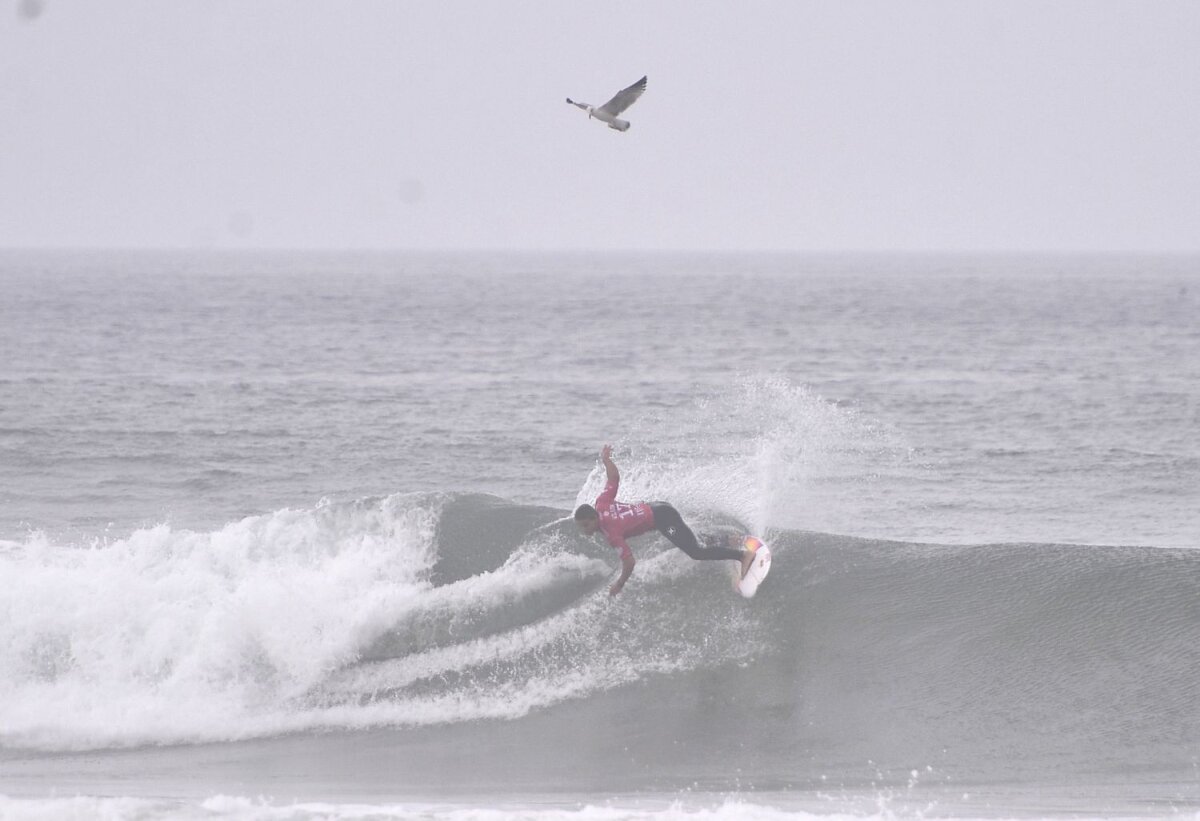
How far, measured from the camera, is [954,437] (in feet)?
84.8

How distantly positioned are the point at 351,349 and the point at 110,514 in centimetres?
2596

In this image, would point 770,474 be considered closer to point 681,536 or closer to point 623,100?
point 681,536

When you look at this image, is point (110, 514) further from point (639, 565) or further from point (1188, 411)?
point (1188, 411)

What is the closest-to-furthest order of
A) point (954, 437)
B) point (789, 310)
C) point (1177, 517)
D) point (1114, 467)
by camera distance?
point (1177, 517) → point (1114, 467) → point (954, 437) → point (789, 310)

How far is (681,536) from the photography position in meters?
12.3

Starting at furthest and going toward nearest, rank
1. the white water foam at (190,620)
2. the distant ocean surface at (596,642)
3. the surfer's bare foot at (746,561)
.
A: the surfer's bare foot at (746,561)
the white water foam at (190,620)
the distant ocean surface at (596,642)

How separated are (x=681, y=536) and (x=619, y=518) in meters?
0.75

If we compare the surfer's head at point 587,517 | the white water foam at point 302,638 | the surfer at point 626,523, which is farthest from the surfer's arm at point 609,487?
the white water foam at point 302,638

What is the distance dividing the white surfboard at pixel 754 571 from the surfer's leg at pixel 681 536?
235 millimetres

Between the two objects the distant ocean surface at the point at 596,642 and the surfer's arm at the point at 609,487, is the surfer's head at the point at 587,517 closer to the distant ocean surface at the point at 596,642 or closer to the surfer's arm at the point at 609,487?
the surfer's arm at the point at 609,487

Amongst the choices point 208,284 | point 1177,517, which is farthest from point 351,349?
point 208,284

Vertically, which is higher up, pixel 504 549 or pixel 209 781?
pixel 504 549

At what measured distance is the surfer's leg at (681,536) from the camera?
12.1 meters

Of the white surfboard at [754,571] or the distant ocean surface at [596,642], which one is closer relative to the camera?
the distant ocean surface at [596,642]
